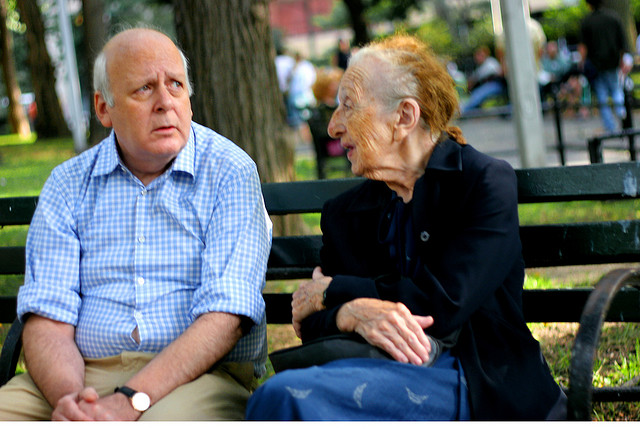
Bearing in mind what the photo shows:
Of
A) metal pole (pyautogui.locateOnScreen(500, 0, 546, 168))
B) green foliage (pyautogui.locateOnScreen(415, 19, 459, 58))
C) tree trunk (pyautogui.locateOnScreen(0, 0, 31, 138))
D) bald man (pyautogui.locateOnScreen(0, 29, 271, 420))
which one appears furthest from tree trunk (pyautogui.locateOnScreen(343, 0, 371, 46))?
bald man (pyautogui.locateOnScreen(0, 29, 271, 420))

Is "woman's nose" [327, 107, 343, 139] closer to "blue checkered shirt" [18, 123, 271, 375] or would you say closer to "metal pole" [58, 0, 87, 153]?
"blue checkered shirt" [18, 123, 271, 375]

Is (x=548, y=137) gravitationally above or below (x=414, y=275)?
below

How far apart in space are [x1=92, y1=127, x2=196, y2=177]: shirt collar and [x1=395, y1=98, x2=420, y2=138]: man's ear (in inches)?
29.3

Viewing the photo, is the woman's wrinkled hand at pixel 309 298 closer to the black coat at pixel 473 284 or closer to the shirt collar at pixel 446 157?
the black coat at pixel 473 284

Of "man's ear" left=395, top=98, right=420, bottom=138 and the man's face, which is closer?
"man's ear" left=395, top=98, right=420, bottom=138

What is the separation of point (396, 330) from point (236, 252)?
0.64 meters

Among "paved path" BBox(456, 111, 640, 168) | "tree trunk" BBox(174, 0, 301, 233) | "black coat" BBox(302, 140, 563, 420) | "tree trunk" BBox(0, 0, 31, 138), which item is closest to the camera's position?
"black coat" BBox(302, 140, 563, 420)

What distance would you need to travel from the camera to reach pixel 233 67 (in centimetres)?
523

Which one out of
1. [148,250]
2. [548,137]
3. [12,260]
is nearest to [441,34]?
[548,137]

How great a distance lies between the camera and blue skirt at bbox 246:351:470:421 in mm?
2236

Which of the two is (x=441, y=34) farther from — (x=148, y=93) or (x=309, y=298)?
(x=309, y=298)

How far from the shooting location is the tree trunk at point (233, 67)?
16.9 feet

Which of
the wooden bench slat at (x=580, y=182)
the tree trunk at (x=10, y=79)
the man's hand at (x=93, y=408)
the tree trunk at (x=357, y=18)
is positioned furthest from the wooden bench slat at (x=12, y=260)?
the tree trunk at (x=10, y=79)

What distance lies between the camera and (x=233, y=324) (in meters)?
2.77
